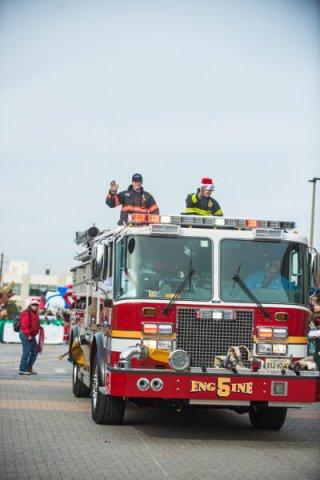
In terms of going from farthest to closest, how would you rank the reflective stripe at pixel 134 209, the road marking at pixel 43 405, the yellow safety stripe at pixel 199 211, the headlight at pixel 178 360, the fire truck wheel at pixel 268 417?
1. the road marking at pixel 43 405
2. the reflective stripe at pixel 134 209
3. the yellow safety stripe at pixel 199 211
4. the fire truck wheel at pixel 268 417
5. the headlight at pixel 178 360

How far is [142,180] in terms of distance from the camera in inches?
531

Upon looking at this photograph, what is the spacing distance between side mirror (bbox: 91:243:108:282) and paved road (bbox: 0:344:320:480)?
1879 mm

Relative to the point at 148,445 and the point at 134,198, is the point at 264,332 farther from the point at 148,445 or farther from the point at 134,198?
the point at 134,198

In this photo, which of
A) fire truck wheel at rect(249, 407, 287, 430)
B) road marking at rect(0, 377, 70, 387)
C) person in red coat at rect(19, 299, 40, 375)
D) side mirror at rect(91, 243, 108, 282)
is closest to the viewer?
side mirror at rect(91, 243, 108, 282)

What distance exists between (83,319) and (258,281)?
4.24 meters

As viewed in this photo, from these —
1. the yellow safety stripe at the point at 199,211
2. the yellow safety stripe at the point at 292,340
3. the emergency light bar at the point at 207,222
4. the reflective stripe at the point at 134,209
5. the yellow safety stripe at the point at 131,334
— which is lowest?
the yellow safety stripe at the point at 292,340

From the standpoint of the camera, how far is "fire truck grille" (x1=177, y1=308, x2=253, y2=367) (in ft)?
36.2

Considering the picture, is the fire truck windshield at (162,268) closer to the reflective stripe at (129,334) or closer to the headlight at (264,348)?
the reflective stripe at (129,334)

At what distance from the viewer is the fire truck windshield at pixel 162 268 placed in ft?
36.7

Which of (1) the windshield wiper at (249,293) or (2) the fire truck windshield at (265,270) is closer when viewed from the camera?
(1) the windshield wiper at (249,293)

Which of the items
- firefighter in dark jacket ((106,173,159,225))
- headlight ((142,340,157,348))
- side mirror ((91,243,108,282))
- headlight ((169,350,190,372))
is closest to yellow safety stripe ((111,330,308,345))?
headlight ((142,340,157,348))

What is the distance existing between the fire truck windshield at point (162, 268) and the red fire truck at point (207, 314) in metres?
0.01

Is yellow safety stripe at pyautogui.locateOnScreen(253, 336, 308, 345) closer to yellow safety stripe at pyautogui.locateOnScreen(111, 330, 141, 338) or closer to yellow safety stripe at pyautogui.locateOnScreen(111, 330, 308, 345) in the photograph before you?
yellow safety stripe at pyautogui.locateOnScreen(111, 330, 308, 345)

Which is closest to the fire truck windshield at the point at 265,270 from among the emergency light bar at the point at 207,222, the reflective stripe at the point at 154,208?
the emergency light bar at the point at 207,222
